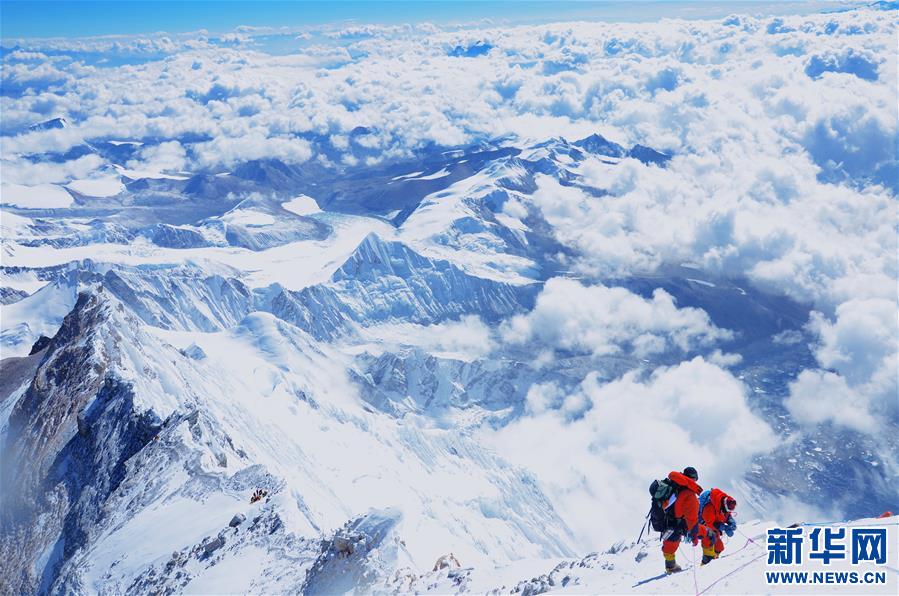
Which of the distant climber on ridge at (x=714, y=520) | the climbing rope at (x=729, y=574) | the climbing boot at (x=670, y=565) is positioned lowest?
the climbing boot at (x=670, y=565)

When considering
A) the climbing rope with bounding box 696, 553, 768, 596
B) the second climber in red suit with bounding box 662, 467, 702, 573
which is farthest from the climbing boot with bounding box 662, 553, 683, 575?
the climbing rope with bounding box 696, 553, 768, 596

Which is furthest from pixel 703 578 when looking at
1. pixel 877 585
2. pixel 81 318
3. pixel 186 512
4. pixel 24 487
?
pixel 81 318

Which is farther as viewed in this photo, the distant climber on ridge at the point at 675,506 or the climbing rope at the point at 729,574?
the distant climber on ridge at the point at 675,506

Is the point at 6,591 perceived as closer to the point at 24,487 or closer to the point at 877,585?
the point at 24,487

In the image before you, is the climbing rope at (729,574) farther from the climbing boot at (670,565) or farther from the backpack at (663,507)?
the climbing boot at (670,565)

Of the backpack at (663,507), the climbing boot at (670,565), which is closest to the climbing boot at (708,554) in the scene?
the climbing boot at (670,565)
